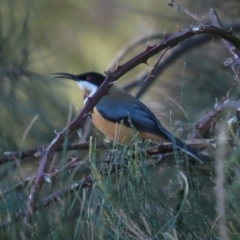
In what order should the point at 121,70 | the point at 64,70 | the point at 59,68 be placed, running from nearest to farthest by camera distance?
the point at 121,70 → the point at 59,68 → the point at 64,70

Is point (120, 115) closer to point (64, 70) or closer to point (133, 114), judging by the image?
point (133, 114)

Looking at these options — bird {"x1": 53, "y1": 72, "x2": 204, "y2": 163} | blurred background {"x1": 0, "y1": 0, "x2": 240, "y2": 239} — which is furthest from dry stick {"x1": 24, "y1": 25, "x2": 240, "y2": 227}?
bird {"x1": 53, "y1": 72, "x2": 204, "y2": 163}

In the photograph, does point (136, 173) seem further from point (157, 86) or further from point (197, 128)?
point (157, 86)

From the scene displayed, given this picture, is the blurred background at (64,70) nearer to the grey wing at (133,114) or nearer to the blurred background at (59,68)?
Result: the blurred background at (59,68)

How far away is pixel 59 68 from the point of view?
3143 mm

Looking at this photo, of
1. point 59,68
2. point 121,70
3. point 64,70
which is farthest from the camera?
point 64,70

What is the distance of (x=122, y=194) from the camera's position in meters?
1.47

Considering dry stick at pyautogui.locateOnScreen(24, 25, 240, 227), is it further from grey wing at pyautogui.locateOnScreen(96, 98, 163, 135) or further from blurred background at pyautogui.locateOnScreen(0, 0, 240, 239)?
grey wing at pyautogui.locateOnScreen(96, 98, 163, 135)

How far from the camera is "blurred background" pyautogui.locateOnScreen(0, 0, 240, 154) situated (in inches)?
108

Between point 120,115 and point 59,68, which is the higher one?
point 59,68

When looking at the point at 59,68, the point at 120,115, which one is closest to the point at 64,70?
the point at 59,68

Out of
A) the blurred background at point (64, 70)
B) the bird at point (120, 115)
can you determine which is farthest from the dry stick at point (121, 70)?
the bird at point (120, 115)

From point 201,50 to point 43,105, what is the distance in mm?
897

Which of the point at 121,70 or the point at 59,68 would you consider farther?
the point at 59,68
